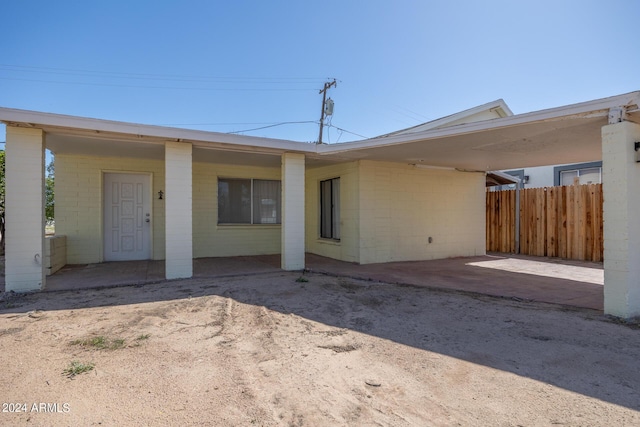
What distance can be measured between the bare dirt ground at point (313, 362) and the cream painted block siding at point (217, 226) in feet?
14.6

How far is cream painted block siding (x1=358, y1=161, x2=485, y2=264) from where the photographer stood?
29.7 ft

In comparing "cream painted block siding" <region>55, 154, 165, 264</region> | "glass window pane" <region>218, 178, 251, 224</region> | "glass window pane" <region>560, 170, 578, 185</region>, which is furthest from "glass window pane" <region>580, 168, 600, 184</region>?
"cream painted block siding" <region>55, 154, 165, 264</region>

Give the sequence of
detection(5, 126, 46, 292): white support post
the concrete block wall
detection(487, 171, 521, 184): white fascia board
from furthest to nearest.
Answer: detection(487, 171, 521, 184): white fascia board, the concrete block wall, detection(5, 126, 46, 292): white support post

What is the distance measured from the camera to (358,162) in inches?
348

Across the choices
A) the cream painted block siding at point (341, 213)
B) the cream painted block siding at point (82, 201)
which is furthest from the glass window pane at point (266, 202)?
the cream painted block siding at point (82, 201)

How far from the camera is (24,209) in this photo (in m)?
5.75

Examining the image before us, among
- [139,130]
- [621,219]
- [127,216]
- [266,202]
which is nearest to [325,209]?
[266,202]

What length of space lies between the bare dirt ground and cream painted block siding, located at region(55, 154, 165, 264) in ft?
11.4

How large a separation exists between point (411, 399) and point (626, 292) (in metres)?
3.71

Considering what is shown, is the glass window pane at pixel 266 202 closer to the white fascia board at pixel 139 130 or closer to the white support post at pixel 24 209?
the white fascia board at pixel 139 130

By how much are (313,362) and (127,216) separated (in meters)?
7.70

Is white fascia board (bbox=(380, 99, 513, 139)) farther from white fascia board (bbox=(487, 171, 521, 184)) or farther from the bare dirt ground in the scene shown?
the bare dirt ground

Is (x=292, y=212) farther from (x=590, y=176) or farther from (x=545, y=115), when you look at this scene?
(x=590, y=176)

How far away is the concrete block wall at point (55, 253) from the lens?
688cm
